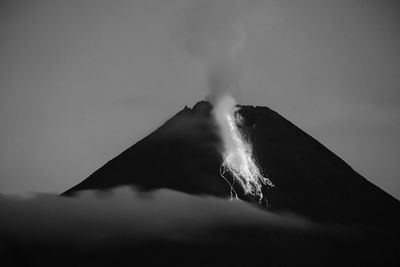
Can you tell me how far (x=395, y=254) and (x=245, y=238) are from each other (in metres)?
19.8

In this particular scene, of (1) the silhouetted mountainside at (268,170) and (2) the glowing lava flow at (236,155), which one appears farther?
(1) the silhouetted mountainside at (268,170)

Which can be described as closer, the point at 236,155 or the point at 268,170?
the point at 268,170

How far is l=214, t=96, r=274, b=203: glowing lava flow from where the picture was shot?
73456mm

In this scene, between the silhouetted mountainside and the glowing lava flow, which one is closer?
the glowing lava flow

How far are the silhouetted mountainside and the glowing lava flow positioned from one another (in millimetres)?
1160

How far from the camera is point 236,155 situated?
79.8 metres

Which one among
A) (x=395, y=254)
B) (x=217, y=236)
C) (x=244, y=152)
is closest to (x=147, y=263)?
(x=217, y=236)

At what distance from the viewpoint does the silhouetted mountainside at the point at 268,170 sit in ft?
245

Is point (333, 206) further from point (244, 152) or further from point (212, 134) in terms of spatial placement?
point (212, 134)

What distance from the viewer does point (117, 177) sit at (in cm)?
8281

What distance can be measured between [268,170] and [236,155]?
5.78 metres

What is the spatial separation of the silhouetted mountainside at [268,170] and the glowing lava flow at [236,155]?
3.81 ft

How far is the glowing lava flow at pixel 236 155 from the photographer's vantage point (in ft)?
241

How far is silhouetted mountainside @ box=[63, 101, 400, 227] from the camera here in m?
74.8
